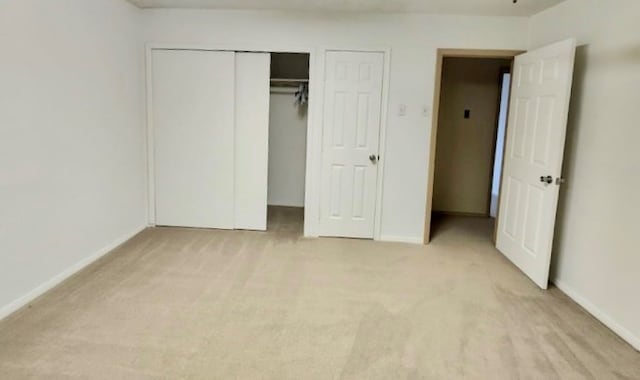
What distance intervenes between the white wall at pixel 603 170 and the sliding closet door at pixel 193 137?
125 inches

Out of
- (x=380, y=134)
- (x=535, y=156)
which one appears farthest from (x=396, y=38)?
(x=535, y=156)

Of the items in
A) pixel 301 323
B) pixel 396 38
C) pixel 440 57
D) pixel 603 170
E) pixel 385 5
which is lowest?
Answer: pixel 301 323

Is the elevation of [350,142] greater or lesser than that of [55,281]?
greater

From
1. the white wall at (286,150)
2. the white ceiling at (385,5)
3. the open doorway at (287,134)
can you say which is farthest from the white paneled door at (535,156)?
the white wall at (286,150)

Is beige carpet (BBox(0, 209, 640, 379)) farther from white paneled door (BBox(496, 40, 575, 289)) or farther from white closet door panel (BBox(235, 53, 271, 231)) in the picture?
white closet door panel (BBox(235, 53, 271, 231))

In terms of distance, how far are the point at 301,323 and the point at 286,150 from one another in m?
3.42

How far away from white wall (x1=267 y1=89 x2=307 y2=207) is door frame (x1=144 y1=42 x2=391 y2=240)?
121cm

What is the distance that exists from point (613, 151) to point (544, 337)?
4.39 feet

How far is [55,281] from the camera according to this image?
3.26m

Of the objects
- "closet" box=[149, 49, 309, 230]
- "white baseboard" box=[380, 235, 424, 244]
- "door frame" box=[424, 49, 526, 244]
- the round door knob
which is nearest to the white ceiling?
"door frame" box=[424, 49, 526, 244]

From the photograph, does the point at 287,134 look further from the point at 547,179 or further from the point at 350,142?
the point at 547,179

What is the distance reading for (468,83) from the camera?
580 centimetres

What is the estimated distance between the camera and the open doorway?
223 inches

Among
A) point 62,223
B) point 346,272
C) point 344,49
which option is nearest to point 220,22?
point 344,49
